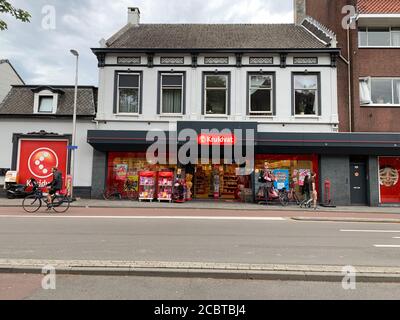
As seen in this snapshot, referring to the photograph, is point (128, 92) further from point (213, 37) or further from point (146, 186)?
point (213, 37)

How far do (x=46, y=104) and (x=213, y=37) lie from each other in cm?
1064

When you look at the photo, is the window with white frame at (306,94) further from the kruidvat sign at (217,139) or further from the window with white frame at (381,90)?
the kruidvat sign at (217,139)

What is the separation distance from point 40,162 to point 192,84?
9.56 m

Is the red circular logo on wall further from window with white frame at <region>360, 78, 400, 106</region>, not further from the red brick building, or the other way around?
window with white frame at <region>360, 78, 400, 106</region>

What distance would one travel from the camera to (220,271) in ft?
18.5

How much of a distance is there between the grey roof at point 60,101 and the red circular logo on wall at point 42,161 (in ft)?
7.32

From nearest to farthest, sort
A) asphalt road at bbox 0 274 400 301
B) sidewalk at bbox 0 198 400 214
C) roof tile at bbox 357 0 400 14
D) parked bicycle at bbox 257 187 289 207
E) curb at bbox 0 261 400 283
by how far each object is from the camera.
Result: asphalt road at bbox 0 274 400 301, curb at bbox 0 261 400 283, sidewalk at bbox 0 198 400 214, parked bicycle at bbox 257 187 289 207, roof tile at bbox 357 0 400 14

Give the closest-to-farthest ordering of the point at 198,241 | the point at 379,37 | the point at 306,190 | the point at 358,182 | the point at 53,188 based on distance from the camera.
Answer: the point at 198,241 < the point at 53,188 < the point at 306,190 < the point at 358,182 < the point at 379,37

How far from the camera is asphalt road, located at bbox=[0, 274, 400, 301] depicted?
4727 mm

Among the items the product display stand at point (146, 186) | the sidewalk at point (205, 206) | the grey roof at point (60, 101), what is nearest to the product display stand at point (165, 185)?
the product display stand at point (146, 186)

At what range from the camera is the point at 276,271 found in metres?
5.69

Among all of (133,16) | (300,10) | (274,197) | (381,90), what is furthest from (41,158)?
(381,90)

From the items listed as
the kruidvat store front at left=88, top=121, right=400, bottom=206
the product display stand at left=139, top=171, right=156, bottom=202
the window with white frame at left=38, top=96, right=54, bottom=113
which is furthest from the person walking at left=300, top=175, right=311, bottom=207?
the window with white frame at left=38, top=96, right=54, bottom=113

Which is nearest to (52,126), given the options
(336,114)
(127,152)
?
(127,152)
